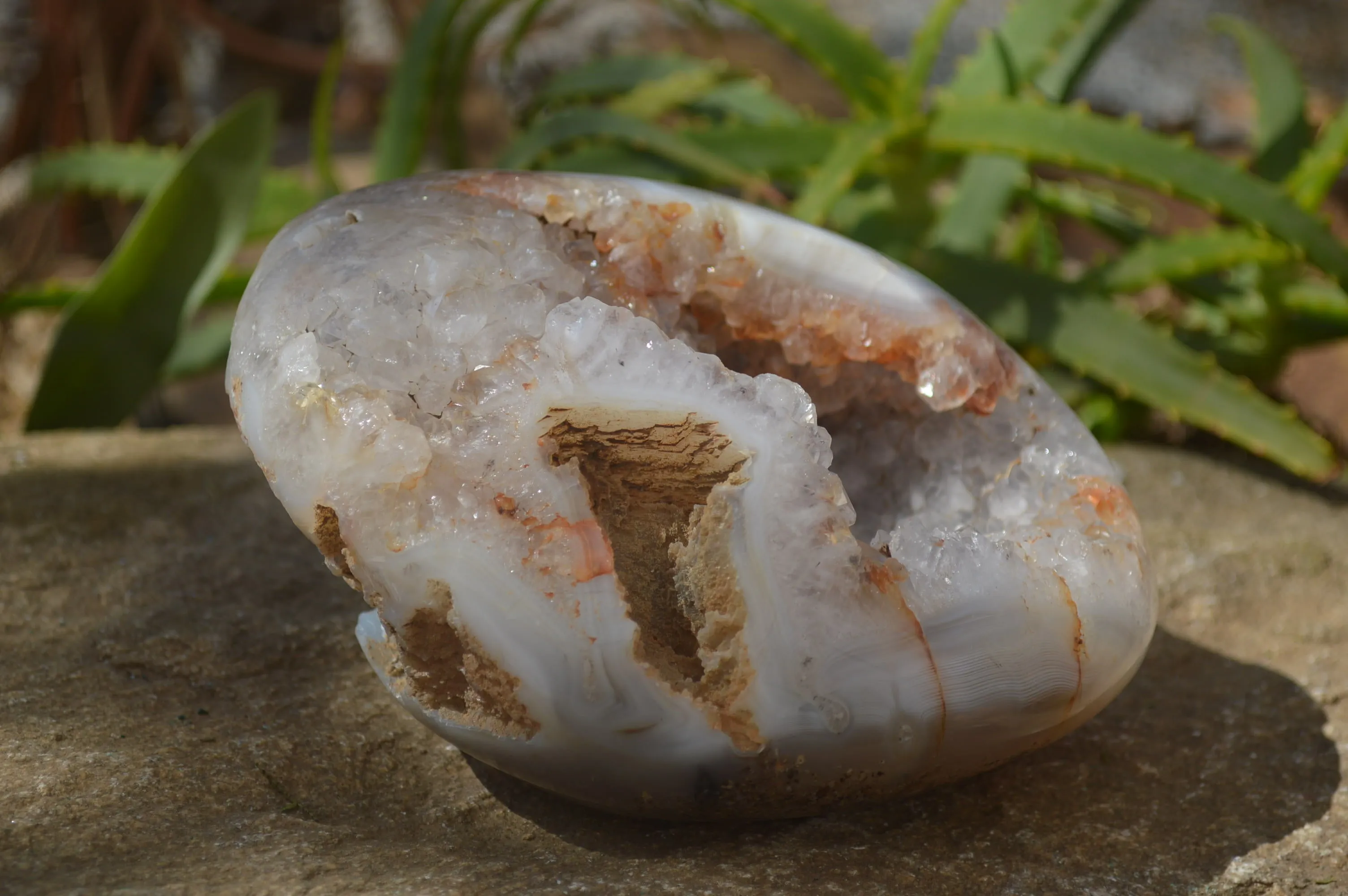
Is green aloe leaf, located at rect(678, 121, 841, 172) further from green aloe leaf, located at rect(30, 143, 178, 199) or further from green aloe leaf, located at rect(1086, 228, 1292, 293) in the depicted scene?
green aloe leaf, located at rect(30, 143, 178, 199)

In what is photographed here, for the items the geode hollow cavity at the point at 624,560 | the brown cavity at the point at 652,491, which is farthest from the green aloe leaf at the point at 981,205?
the brown cavity at the point at 652,491

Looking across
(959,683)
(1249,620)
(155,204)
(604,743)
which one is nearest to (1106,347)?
(1249,620)

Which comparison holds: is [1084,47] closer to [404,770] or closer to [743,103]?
Result: [743,103]

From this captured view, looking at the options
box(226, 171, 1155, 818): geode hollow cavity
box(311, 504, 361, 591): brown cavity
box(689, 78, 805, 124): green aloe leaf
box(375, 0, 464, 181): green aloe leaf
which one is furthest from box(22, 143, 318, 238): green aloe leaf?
box(311, 504, 361, 591): brown cavity

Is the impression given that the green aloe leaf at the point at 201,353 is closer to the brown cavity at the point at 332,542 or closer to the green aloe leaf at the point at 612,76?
the green aloe leaf at the point at 612,76

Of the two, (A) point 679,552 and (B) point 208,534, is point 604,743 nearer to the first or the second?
(A) point 679,552
